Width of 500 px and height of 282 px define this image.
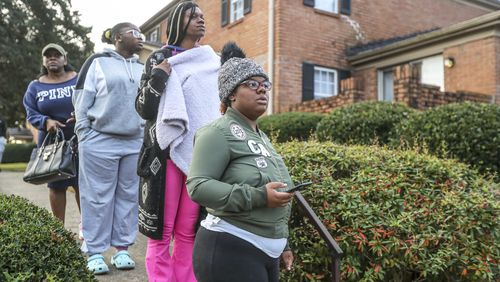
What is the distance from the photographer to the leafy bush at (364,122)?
748 centimetres

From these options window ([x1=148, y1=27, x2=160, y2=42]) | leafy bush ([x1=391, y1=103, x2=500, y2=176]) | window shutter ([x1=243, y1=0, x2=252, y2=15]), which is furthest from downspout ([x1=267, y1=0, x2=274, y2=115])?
window ([x1=148, y1=27, x2=160, y2=42])

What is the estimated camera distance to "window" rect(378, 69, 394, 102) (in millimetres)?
14125

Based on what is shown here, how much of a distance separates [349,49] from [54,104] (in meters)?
11.2

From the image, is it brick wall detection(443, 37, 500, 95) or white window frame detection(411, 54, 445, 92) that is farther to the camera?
white window frame detection(411, 54, 445, 92)

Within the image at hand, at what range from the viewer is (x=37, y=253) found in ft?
7.11

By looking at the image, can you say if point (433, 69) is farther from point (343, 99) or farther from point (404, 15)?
point (343, 99)

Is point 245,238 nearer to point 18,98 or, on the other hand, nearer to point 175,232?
point 175,232

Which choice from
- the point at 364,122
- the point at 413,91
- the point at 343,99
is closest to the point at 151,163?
the point at 364,122

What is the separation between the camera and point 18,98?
22.7 meters

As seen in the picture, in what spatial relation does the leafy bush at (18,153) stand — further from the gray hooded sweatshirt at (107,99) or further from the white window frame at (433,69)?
the gray hooded sweatshirt at (107,99)

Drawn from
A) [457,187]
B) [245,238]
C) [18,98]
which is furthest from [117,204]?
[18,98]

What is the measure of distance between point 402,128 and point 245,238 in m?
5.25

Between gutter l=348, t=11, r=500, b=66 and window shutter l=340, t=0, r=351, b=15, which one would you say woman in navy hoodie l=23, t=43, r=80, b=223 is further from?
window shutter l=340, t=0, r=351, b=15

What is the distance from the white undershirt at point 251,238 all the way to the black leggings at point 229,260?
15 mm
